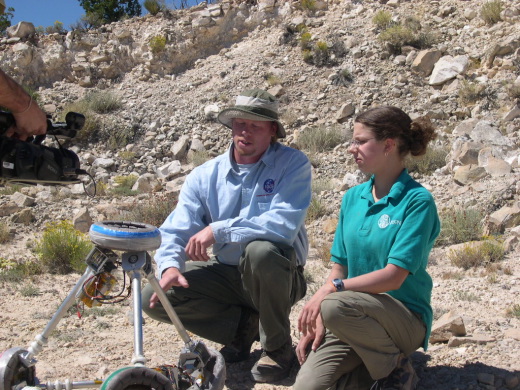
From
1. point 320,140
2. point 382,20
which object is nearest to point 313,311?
point 320,140

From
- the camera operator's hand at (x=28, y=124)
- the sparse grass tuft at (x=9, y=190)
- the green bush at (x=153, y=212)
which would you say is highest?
the camera operator's hand at (x=28, y=124)

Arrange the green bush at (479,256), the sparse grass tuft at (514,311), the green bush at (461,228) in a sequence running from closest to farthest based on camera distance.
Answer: the sparse grass tuft at (514,311) → the green bush at (479,256) → the green bush at (461,228)

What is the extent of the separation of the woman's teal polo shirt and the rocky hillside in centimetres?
117

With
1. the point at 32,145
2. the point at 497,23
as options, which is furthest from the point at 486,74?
the point at 32,145

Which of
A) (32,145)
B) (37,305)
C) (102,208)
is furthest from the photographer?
(102,208)

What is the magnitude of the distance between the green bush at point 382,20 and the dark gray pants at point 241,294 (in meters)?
11.3

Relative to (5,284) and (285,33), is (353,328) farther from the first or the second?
(285,33)

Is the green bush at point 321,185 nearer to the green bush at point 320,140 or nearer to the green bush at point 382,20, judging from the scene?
the green bush at point 320,140

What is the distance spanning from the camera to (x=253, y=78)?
43.6ft

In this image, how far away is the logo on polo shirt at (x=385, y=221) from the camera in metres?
2.59

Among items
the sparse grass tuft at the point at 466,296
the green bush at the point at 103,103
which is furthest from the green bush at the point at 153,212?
the green bush at the point at 103,103

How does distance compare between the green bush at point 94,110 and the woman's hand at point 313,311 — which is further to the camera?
the green bush at point 94,110

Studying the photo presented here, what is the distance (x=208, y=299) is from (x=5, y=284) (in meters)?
2.66

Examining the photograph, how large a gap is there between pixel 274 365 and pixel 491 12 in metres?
11.6
